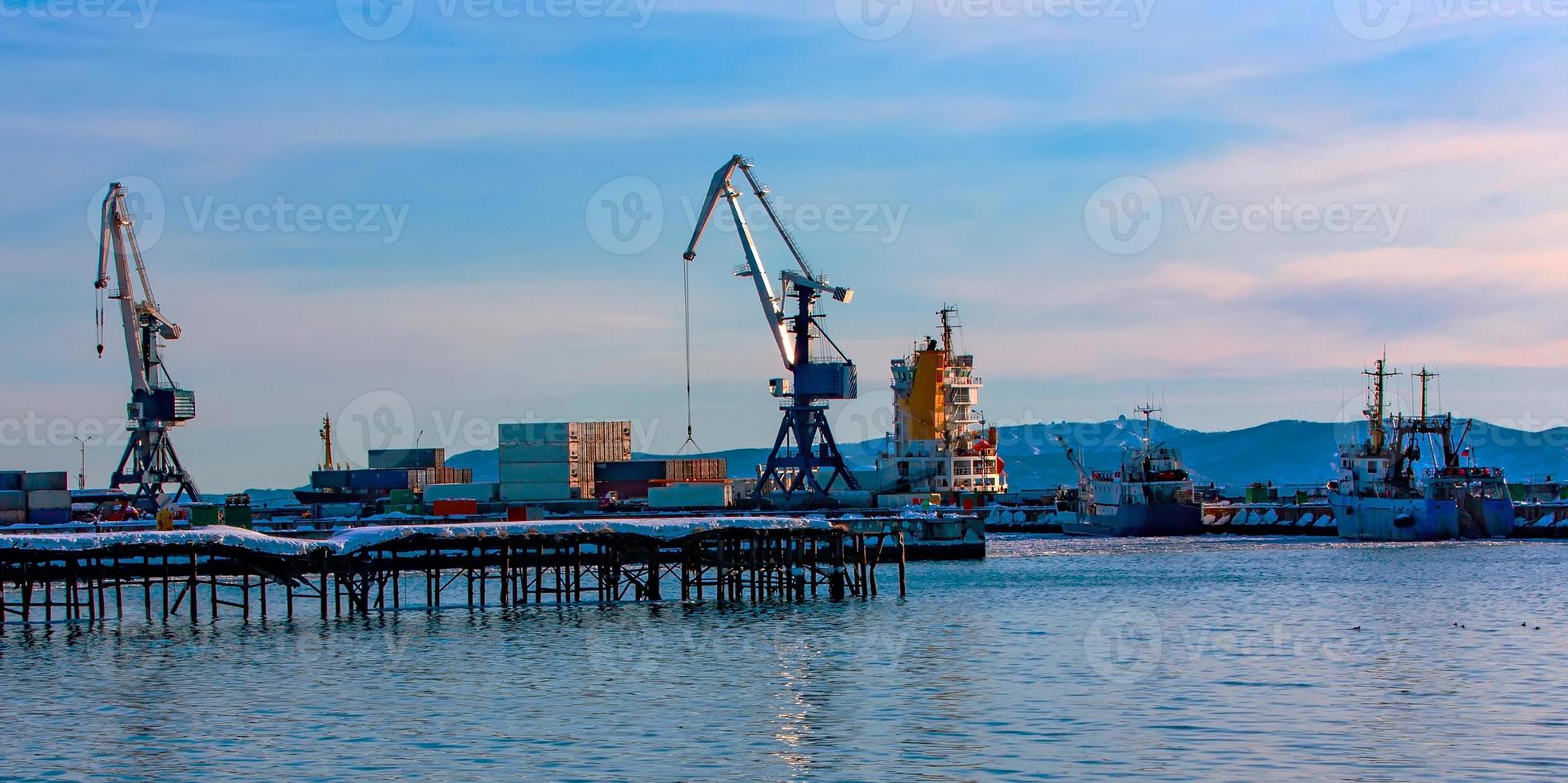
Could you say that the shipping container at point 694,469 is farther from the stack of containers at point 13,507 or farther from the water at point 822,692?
the water at point 822,692

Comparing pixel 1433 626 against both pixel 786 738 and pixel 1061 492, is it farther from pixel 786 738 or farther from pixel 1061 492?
pixel 1061 492

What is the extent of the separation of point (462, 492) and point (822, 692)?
133623mm

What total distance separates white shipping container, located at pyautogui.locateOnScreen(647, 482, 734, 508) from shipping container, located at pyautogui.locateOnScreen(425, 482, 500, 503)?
22.4 m

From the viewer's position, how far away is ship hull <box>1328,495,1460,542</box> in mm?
121312

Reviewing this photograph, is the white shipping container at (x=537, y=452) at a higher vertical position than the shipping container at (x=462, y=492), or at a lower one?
higher

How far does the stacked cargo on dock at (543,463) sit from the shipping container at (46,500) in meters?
43.3

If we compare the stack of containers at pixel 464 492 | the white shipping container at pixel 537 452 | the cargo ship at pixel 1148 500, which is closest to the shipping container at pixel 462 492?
the stack of containers at pixel 464 492

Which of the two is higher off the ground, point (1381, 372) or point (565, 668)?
point (1381, 372)

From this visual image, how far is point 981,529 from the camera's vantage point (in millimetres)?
109812

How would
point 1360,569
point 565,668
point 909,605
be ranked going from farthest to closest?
point 1360,569
point 909,605
point 565,668

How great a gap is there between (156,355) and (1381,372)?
93710mm

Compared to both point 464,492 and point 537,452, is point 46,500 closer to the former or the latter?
point 464,492

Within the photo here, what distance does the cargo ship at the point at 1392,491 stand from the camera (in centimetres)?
12150

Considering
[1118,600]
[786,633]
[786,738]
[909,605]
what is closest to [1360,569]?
[1118,600]
